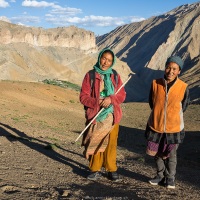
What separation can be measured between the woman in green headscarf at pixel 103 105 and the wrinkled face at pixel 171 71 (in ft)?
2.44

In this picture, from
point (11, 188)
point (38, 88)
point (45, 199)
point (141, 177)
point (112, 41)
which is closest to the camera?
point (45, 199)

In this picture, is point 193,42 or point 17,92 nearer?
point 17,92

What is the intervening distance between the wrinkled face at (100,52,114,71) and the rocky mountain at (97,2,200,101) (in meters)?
52.9

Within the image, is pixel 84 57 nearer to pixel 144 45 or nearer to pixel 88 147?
pixel 144 45

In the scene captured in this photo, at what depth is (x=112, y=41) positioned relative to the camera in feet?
636

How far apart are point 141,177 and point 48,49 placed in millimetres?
93573

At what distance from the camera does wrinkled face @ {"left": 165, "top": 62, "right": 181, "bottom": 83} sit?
15.4 feet

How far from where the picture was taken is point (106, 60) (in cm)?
496

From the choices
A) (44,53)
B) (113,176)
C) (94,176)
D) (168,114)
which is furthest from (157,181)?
(44,53)

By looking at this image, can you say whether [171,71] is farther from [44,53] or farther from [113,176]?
[44,53]

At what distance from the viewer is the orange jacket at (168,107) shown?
476cm

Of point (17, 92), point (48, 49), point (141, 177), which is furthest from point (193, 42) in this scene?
point (141, 177)

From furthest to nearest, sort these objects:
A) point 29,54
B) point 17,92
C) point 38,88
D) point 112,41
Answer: point 112,41 → point 29,54 → point 38,88 → point 17,92

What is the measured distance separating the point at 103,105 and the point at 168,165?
1281 mm
